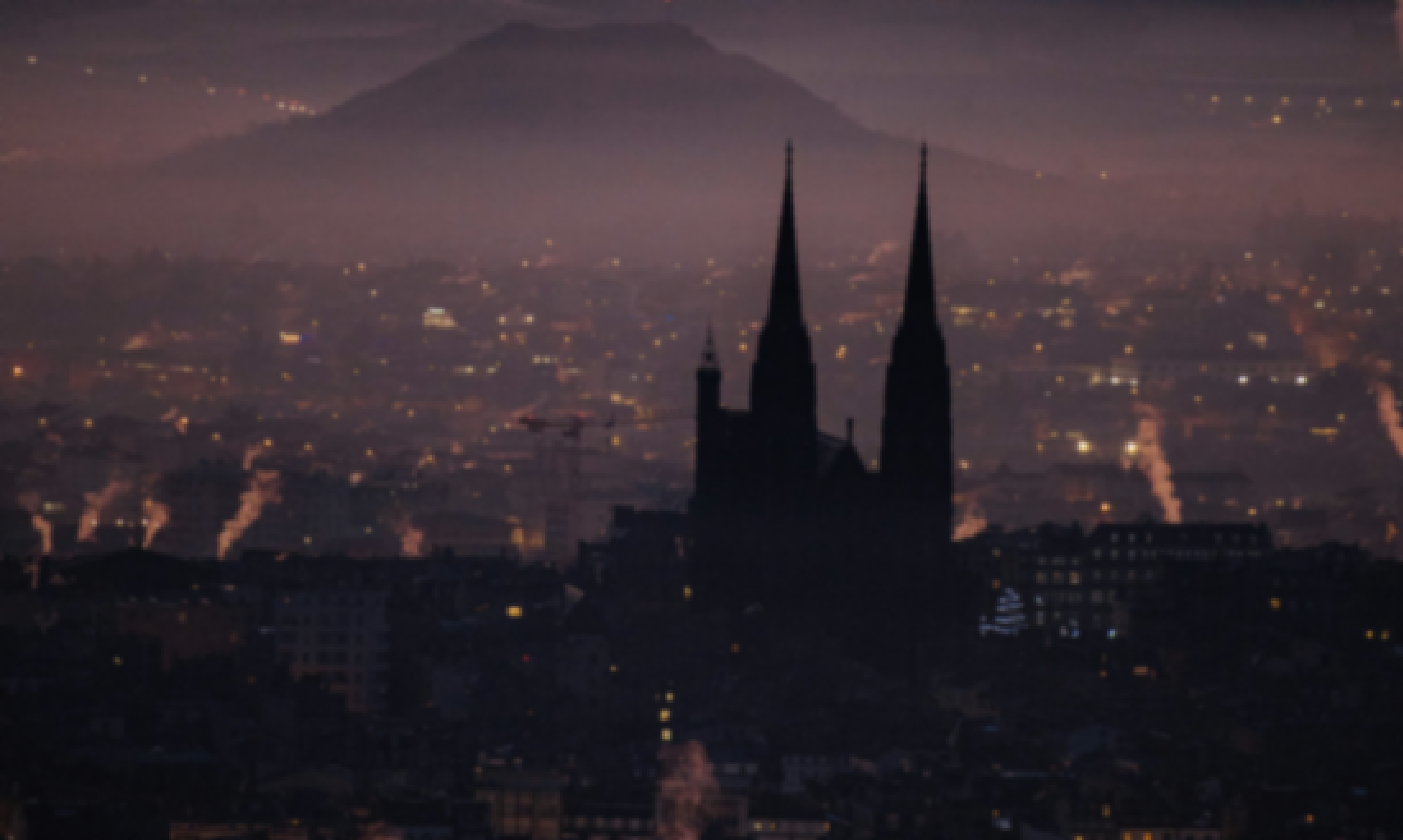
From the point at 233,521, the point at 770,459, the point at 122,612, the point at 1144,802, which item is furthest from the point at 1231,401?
the point at 1144,802

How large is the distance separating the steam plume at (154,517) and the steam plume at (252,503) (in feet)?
9.00

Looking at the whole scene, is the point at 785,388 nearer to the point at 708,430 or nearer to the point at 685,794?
the point at 708,430

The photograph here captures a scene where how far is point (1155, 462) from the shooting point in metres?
159

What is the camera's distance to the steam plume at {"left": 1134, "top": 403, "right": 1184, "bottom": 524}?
5684 inches

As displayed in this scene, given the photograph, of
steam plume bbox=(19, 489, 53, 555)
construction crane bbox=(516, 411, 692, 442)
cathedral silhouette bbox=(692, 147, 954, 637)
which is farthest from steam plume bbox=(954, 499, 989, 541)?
construction crane bbox=(516, 411, 692, 442)

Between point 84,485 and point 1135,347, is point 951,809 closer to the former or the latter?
point 84,485

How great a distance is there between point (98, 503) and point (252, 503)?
1072cm

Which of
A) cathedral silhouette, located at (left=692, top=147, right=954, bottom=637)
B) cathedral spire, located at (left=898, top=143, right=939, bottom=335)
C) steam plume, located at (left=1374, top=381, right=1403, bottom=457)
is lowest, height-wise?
cathedral silhouette, located at (left=692, top=147, right=954, bottom=637)

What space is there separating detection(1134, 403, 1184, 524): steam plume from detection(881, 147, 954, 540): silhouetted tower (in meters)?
35.9

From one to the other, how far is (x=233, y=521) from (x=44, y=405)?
44.5m

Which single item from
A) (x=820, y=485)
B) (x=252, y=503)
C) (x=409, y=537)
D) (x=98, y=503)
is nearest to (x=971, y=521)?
(x=409, y=537)

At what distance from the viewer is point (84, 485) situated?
159 m

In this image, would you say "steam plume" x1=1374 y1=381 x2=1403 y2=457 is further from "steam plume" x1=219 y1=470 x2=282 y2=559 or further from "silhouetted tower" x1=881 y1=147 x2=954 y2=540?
"silhouetted tower" x1=881 y1=147 x2=954 y2=540

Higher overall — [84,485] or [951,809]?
[84,485]
